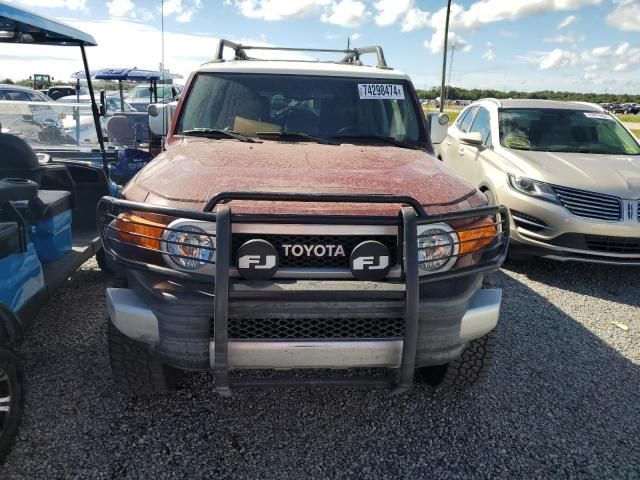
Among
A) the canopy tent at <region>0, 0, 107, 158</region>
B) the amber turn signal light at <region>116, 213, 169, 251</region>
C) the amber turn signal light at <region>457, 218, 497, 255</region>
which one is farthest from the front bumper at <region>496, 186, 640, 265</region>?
the canopy tent at <region>0, 0, 107, 158</region>

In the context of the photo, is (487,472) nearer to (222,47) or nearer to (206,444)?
(206,444)

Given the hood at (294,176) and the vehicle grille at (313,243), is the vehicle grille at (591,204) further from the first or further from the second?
the vehicle grille at (313,243)

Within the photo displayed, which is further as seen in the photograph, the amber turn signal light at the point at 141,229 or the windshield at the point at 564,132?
the windshield at the point at 564,132

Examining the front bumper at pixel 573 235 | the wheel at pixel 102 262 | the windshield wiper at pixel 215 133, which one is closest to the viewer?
the windshield wiper at pixel 215 133

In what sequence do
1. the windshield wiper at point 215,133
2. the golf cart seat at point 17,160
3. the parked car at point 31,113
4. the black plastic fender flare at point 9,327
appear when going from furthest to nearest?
the parked car at point 31,113, the golf cart seat at point 17,160, the windshield wiper at point 215,133, the black plastic fender flare at point 9,327

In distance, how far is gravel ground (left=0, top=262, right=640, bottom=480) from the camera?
98.0 inches

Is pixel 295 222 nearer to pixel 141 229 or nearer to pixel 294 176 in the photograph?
pixel 294 176

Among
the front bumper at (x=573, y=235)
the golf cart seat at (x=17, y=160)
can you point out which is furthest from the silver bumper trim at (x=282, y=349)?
the front bumper at (x=573, y=235)

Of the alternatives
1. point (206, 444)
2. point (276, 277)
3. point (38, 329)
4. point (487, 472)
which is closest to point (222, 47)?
point (38, 329)

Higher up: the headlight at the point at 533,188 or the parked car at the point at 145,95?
the parked car at the point at 145,95

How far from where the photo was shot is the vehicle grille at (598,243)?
5.03 metres

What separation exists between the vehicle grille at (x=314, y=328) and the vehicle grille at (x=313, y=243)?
0.82 feet

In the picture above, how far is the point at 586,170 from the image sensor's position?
535cm

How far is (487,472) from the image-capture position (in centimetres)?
251
